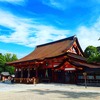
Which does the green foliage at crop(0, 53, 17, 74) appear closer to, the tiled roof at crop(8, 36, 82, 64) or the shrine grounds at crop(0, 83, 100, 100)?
the tiled roof at crop(8, 36, 82, 64)

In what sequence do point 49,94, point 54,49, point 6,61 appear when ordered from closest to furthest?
1. point 49,94
2. point 54,49
3. point 6,61

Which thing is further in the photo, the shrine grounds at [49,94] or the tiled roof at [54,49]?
the tiled roof at [54,49]

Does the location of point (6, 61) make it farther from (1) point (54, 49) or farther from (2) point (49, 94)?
(2) point (49, 94)

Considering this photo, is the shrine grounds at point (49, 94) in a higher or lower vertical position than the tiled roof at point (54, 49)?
lower

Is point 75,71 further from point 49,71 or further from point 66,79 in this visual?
point 49,71

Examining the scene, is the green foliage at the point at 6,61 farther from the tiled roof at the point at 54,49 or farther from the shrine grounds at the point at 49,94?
the shrine grounds at the point at 49,94

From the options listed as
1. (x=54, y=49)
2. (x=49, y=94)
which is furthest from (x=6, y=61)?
(x=49, y=94)

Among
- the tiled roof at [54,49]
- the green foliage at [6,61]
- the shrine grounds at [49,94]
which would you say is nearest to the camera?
the shrine grounds at [49,94]

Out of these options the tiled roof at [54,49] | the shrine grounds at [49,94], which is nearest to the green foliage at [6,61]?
the tiled roof at [54,49]

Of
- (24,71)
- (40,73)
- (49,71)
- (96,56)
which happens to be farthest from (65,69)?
(24,71)

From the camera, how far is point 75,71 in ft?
89.6

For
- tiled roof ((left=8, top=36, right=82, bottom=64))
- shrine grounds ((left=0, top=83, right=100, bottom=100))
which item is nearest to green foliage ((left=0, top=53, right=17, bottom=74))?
tiled roof ((left=8, top=36, right=82, bottom=64))

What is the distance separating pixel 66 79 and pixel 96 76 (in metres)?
6.06

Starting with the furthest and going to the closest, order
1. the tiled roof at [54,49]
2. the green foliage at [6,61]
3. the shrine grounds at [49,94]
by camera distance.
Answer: the green foliage at [6,61] < the tiled roof at [54,49] < the shrine grounds at [49,94]
